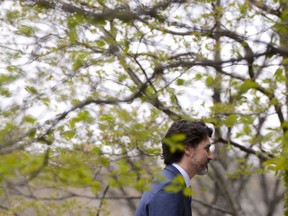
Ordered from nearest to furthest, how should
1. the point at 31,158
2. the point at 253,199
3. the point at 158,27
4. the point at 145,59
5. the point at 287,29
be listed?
the point at 31,158, the point at 287,29, the point at 158,27, the point at 145,59, the point at 253,199

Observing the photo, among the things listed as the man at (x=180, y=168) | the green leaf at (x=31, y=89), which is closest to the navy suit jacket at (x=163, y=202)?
the man at (x=180, y=168)

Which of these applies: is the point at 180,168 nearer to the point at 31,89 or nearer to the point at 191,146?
the point at 191,146

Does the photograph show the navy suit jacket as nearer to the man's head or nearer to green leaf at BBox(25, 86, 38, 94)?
the man's head

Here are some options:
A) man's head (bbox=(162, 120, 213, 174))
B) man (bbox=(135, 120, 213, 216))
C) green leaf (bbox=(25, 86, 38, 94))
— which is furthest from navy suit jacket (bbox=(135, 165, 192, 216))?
green leaf (bbox=(25, 86, 38, 94))

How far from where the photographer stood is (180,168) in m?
4.12

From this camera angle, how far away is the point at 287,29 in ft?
14.6

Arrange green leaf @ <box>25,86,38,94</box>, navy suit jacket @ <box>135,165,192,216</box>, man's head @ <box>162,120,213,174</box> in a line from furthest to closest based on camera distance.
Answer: man's head @ <box>162,120,213,174</box> < green leaf @ <box>25,86,38,94</box> < navy suit jacket @ <box>135,165,192,216</box>

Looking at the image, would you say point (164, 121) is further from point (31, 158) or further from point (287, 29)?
point (31, 158)

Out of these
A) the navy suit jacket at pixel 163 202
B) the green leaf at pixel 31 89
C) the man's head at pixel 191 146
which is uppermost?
the green leaf at pixel 31 89

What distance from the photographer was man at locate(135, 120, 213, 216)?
3.85 m

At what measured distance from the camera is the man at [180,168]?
12.6 feet

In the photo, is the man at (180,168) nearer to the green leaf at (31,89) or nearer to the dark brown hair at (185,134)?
the dark brown hair at (185,134)

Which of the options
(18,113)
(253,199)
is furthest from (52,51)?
(253,199)

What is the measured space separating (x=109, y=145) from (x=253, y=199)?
10594 millimetres
